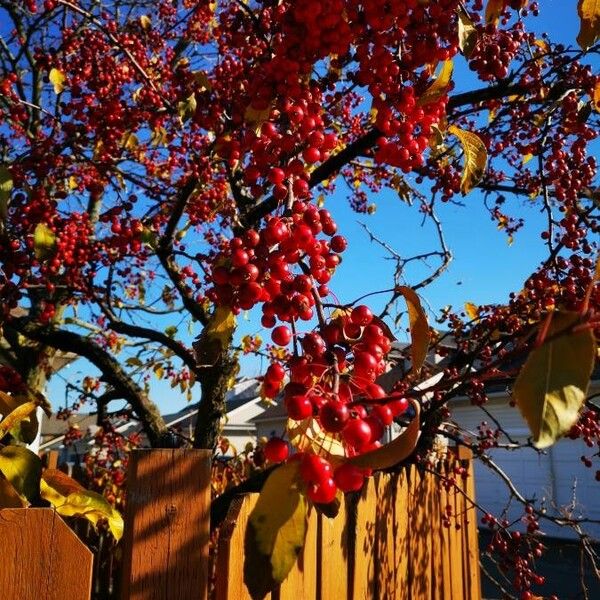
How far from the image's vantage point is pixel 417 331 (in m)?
0.96

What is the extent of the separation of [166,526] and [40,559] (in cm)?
26

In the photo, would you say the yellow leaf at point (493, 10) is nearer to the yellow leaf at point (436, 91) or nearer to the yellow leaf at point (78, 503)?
the yellow leaf at point (436, 91)

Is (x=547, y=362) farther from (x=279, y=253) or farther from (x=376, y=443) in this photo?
(x=279, y=253)

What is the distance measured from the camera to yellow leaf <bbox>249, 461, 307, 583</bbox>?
708 millimetres

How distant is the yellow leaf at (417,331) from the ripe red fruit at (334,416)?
272 millimetres

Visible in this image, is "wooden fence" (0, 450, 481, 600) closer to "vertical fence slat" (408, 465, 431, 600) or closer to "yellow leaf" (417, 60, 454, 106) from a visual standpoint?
"vertical fence slat" (408, 465, 431, 600)

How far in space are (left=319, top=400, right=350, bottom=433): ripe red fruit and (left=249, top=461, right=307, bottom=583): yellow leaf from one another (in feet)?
0.26

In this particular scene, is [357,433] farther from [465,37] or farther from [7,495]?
[465,37]

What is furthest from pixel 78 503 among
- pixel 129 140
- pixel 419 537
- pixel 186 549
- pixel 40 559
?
pixel 129 140

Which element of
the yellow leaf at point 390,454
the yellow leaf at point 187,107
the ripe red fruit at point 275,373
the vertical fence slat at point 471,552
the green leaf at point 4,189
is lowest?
the vertical fence slat at point 471,552

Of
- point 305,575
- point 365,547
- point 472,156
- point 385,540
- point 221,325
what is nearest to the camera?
point 221,325

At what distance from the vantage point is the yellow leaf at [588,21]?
4.68ft

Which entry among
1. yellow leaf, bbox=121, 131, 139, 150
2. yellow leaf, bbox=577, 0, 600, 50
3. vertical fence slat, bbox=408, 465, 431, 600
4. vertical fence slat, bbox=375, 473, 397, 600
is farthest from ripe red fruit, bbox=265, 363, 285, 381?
yellow leaf, bbox=121, 131, 139, 150

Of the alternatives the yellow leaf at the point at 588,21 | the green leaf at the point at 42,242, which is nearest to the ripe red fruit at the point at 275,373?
the yellow leaf at the point at 588,21
